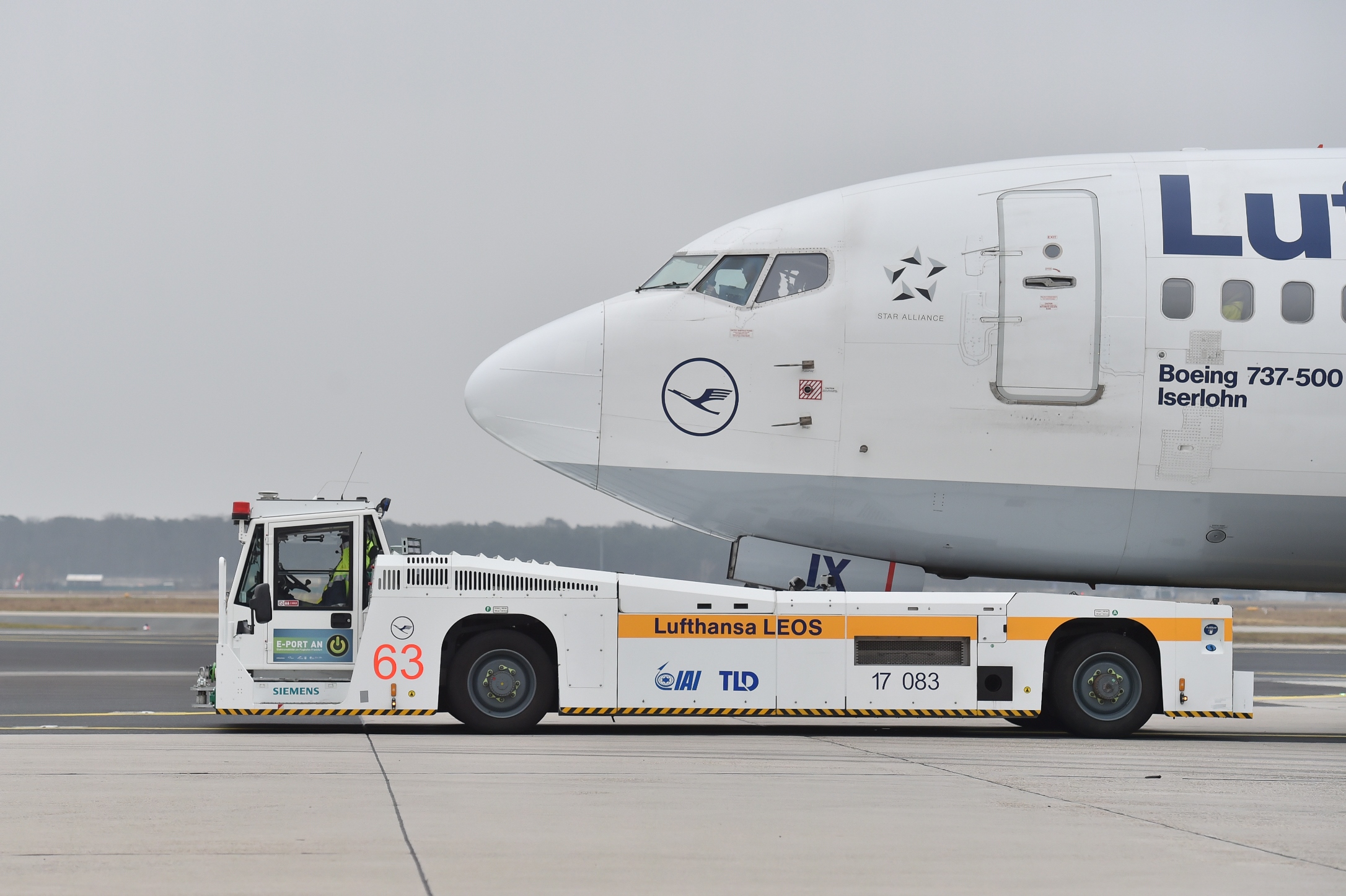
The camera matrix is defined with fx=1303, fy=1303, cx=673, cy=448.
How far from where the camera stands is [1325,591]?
16.8 m

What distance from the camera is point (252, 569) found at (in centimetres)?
1524

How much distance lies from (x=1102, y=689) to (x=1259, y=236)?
5574 mm

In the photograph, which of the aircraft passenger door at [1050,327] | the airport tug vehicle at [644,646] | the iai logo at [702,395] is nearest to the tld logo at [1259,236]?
the aircraft passenger door at [1050,327]

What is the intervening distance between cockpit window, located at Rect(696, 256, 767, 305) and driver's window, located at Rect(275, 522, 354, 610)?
203 inches

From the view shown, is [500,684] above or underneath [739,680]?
underneath

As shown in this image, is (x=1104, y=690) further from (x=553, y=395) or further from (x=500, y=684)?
(x=553, y=395)

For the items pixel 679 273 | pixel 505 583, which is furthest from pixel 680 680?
pixel 679 273

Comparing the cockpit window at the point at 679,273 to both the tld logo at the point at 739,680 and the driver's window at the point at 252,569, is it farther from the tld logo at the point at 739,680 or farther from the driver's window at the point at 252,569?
the driver's window at the point at 252,569

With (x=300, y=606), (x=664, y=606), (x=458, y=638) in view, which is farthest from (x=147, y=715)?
(x=664, y=606)

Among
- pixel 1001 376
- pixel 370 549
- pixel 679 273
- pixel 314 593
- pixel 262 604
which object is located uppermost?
pixel 679 273

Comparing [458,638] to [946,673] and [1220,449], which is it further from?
[1220,449]

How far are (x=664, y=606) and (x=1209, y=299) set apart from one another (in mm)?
7198

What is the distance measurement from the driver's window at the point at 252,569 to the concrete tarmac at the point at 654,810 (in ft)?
5.19

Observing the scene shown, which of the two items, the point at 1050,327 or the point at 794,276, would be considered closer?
the point at 1050,327
